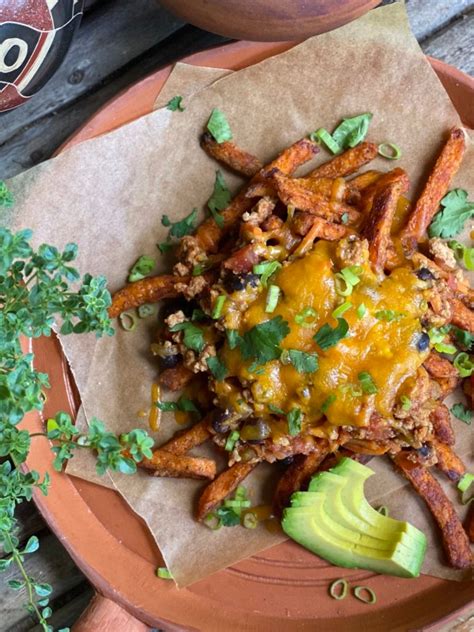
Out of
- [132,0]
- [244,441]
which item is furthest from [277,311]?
[132,0]

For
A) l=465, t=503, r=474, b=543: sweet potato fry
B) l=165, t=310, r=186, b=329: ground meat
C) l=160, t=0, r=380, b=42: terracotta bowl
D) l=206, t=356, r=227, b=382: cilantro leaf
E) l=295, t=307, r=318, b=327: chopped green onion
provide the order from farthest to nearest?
l=465, t=503, r=474, b=543: sweet potato fry → l=165, t=310, r=186, b=329: ground meat → l=206, t=356, r=227, b=382: cilantro leaf → l=295, t=307, r=318, b=327: chopped green onion → l=160, t=0, r=380, b=42: terracotta bowl

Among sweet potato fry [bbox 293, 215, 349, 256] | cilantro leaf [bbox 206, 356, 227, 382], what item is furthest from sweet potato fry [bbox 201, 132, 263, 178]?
cilantro leaf [bbox 206, 356, 227, 382]

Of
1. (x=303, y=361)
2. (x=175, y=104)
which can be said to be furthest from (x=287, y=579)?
(x=175, y=104)

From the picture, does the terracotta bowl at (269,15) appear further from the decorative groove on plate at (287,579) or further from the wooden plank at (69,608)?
the wooden plank at (69,608)

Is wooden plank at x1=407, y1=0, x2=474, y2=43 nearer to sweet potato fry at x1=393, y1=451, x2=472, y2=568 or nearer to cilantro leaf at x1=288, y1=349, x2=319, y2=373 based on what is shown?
cilantro leaf at x1=288, y1=349, x2=319, y2=373

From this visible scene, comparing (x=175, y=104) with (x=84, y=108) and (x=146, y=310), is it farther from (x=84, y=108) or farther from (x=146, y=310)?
(x=146, y=310)

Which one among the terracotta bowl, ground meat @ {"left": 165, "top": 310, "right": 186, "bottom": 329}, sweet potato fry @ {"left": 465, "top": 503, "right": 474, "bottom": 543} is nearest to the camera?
the terracotta bowl

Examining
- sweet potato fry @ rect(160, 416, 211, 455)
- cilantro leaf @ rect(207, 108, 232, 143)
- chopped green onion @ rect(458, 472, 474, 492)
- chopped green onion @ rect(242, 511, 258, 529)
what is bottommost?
chopped green onion @ rect(458, 472, 474, 492)
